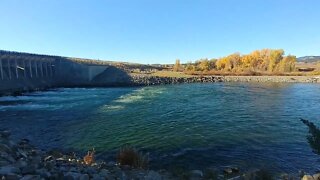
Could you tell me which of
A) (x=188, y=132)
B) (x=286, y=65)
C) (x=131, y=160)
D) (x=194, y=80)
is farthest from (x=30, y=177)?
(x=286, y=65)

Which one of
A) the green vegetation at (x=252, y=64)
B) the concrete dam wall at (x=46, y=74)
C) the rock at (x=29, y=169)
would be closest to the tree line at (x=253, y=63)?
the green vegetation at (x=252, y=64)

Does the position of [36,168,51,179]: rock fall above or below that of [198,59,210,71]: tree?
below

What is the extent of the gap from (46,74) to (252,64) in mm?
95818

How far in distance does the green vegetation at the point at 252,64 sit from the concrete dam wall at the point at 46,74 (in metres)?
46.7

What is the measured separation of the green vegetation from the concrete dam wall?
153ft

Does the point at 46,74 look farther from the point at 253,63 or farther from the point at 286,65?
the point at 253,63

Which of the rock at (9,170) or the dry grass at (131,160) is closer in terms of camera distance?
the rock at (9,170)

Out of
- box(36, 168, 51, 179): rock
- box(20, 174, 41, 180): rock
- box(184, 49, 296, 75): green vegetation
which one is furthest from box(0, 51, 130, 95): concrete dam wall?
box(20, 174, 41, 180): rock

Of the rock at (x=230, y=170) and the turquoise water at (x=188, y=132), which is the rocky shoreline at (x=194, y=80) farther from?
the rock at (x=230, y=170)

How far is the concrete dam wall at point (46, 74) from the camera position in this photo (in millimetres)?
69312

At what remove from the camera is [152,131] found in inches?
1019

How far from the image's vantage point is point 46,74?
89.3 m

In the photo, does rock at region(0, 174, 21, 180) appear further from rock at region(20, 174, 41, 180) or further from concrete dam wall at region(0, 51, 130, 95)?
concrete dam wall at region(0, 51, 130, 95)

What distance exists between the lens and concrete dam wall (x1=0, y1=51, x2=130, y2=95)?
69.3m
